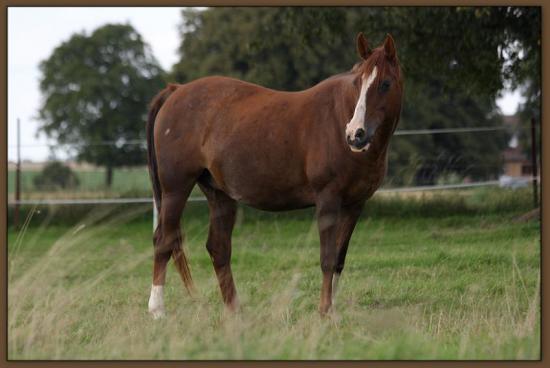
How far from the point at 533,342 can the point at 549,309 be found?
14.6 inches

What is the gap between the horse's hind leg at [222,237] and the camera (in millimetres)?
6074

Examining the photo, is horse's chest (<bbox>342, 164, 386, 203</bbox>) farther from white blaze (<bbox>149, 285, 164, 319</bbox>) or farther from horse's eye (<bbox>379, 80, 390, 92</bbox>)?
white blaze (<bbox>149, 285, 164, 319</bbox>)

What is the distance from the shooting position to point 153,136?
22.1 feet

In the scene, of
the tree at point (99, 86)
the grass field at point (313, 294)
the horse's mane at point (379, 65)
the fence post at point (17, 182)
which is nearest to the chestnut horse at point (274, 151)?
the horse's mane at point (379, 65)

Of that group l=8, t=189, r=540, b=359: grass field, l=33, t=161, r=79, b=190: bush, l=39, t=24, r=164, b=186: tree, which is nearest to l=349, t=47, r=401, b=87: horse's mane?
l=8, t=189, r=540, b=359: grass field

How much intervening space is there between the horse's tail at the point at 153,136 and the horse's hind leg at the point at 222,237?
46 centimetres

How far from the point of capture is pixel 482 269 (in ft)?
25.6

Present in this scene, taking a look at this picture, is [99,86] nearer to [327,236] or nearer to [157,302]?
[157,302]

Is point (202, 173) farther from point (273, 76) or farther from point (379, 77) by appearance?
point (273, 76)

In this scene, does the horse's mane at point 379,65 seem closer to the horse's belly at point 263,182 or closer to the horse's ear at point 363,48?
the horse's ear at point 363,48

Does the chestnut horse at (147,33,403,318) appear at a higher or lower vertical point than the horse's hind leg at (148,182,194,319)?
higher

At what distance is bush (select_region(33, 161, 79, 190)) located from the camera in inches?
Result: 713

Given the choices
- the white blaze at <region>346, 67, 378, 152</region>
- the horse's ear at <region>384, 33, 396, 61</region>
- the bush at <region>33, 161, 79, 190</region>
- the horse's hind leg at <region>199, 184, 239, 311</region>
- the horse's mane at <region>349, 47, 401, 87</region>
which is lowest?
the bush at <region>33, 161, 79, 190</region>

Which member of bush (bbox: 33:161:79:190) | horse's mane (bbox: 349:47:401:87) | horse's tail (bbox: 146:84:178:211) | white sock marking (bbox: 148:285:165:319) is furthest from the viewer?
bush (bbox: 33:161:79:190)
